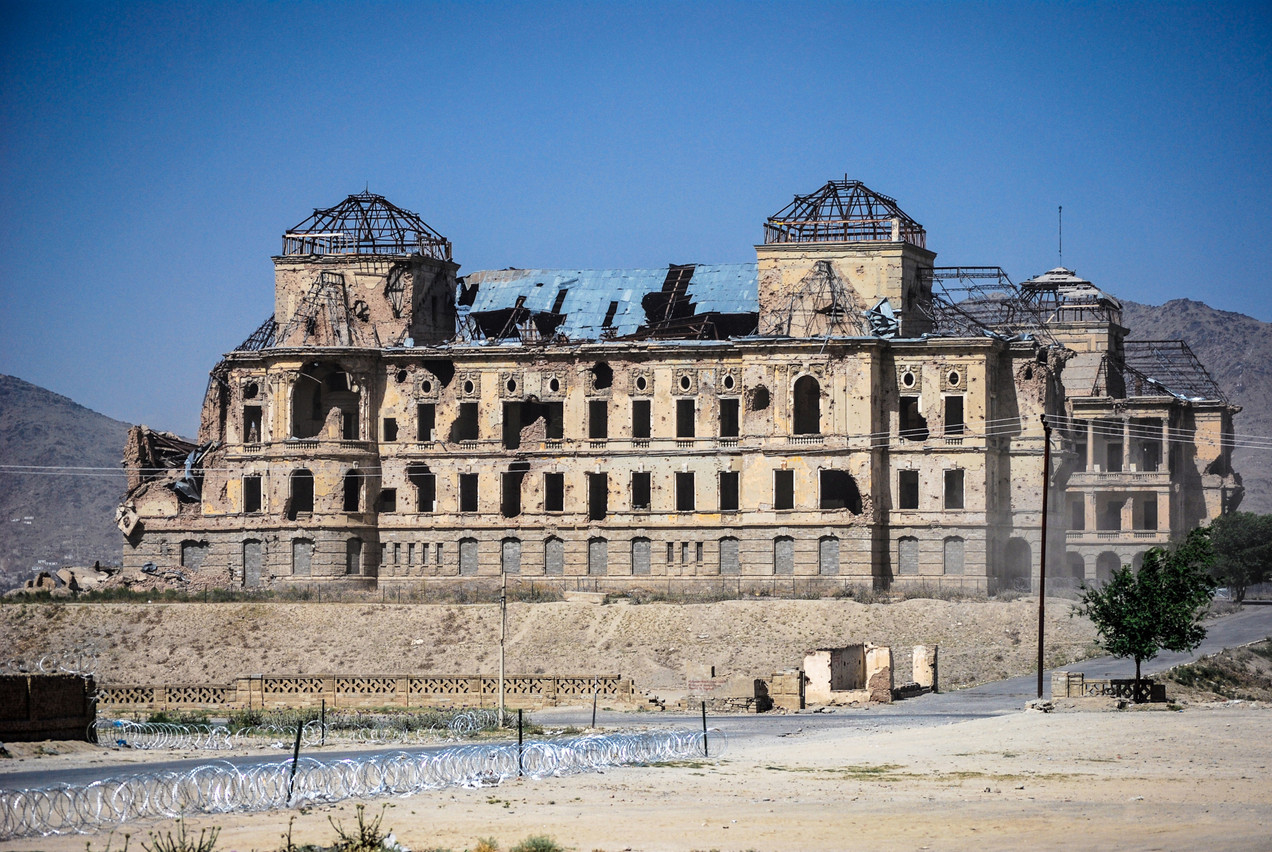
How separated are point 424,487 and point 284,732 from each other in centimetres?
3498

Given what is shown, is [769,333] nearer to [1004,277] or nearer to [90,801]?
[1004,277]

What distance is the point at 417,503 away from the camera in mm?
81625

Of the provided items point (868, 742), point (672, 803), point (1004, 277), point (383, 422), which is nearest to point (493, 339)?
point (383, 422)

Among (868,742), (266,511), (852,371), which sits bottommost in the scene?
(868,742)

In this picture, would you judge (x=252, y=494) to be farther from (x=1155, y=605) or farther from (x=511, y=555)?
(x=1155, y=605)

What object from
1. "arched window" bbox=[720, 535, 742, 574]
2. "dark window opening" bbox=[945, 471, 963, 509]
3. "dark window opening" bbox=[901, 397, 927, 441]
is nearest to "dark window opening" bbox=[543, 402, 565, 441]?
"arched window" bbox=[720, 535, 742, 574]

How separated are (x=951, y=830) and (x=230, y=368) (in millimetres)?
59288

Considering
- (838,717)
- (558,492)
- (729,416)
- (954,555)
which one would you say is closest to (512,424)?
(558,492)

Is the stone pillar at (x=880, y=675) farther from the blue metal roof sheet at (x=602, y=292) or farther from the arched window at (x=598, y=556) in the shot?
the blue metal roof sheet at (x=602, y=292)

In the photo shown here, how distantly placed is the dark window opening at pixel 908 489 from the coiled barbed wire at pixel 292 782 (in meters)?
37.3

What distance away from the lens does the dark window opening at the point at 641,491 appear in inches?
3140

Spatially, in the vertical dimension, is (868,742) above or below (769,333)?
below

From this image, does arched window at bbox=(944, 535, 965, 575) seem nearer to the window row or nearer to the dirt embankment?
the window row

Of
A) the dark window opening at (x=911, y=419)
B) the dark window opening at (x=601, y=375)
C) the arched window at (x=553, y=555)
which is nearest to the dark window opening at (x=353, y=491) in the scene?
the arched window at (x=553, y=555)
